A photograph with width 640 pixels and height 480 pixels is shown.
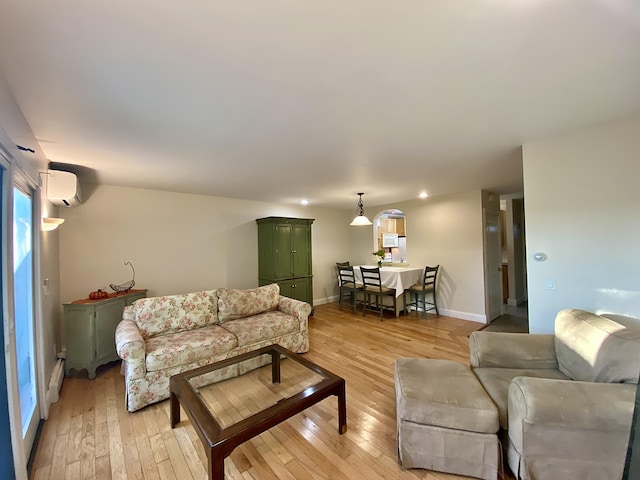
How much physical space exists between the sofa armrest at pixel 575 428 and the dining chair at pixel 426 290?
334 centimetres

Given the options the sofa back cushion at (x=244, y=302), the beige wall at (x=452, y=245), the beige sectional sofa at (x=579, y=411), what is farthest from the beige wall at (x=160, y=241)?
the beige sectional sofa at (x=579, y=411)

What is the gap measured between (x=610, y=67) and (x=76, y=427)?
424 centimetres

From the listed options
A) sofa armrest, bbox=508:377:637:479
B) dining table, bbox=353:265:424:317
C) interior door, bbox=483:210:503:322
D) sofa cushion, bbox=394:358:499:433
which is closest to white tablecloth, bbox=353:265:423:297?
dining table, bbox=353:265:424:317

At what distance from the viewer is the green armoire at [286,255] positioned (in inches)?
183

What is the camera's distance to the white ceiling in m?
1.03

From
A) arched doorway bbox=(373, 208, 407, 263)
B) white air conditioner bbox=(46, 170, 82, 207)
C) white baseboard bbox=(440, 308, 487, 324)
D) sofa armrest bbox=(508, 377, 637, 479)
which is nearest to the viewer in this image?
sofa armrest bbox=(508, 377, 637, 479)

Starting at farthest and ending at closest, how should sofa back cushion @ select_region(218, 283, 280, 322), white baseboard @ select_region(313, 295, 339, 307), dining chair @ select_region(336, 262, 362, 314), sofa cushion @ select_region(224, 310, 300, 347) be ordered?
white baseboard @ select_region(313, 295, 339, 307)
dining chair @ select_region(336, 262, 362, 314)
sofa back cushion @ select_region(218, 283, 280, 322)
sofa cushion @ select_region(224, 310, 300, 347)

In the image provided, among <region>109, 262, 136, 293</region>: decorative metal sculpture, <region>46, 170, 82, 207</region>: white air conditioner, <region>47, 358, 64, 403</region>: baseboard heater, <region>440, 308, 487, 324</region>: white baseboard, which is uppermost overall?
<region>46, 170, 82, 207</region>: white air conditioner

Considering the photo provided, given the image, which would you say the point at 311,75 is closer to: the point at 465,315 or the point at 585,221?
the point at 585,221

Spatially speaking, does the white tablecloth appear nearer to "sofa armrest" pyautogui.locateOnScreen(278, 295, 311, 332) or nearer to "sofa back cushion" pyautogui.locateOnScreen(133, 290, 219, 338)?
"sofa armrest" pyautogui.locateOnScreen(278, 295, 311, 332)

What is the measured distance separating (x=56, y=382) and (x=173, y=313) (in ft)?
3.62

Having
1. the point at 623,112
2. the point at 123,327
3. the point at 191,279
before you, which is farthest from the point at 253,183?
the point at 623,112

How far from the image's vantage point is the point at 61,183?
2500 millimetres

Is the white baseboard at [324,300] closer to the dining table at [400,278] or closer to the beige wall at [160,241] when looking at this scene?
the beige wall at [160,241]
